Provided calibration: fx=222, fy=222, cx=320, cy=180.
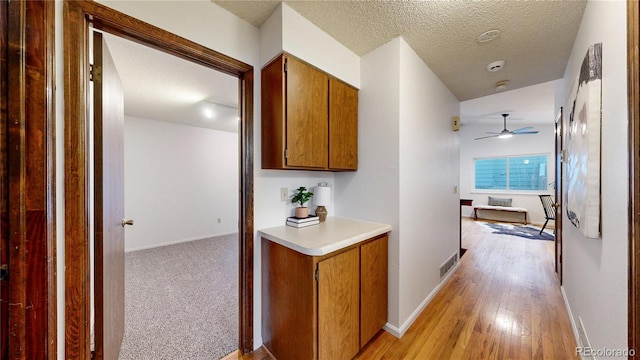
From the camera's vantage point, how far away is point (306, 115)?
1587 mm

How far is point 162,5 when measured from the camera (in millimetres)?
1220

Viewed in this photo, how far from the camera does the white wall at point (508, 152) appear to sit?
5559 mm

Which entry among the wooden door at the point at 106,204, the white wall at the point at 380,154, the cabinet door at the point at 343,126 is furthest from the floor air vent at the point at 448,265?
the wooden door at the point at 106,204

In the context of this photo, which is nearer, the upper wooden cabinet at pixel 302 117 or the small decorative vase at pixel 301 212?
the upper wooden cabinet at pixel 302 117

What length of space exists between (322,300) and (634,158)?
4.40 feet

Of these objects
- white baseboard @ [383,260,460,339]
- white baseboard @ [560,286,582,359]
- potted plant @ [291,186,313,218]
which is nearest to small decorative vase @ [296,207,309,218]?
potted plant @ [291,186,313,218]

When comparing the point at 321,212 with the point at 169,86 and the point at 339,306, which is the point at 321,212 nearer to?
the point at 339,306

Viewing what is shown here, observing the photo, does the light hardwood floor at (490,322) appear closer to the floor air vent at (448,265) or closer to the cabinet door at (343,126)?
the floor air vent at (448,265)

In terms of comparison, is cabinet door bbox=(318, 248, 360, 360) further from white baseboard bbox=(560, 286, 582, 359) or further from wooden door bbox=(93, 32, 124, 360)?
white baseboard bbox=(560, 286, 582, 359)

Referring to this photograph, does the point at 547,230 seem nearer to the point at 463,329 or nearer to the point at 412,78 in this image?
the point at 463,329

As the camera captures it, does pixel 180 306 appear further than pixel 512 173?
No

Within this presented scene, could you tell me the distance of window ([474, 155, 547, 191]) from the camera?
18.9 ft

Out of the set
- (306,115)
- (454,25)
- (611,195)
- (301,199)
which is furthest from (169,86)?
(611,195)

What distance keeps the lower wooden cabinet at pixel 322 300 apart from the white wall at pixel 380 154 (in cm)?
18
